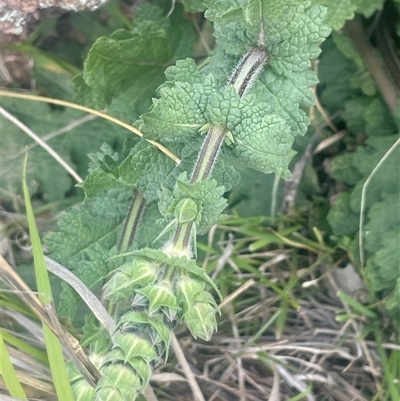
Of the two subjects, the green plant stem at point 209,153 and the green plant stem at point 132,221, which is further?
the green plant stem at point 132,221

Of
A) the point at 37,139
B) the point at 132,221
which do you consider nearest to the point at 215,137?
the point at 132,221

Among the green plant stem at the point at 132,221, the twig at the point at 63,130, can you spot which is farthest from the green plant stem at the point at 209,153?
the twig at the point at 63,130

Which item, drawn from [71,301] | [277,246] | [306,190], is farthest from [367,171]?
[71,301]

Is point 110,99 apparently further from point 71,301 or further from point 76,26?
point 71,301

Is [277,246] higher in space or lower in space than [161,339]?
lower

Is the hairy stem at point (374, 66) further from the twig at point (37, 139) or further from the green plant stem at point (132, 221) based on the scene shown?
the twig at point (37, 139)

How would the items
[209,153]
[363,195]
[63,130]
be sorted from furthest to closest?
[63,130] < [363,195] < [209,153]

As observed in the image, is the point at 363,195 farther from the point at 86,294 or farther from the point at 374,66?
the point at 86,294

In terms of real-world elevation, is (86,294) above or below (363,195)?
above

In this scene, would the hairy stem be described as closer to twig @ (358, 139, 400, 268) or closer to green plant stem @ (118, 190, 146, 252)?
twig @ (358, 139, 400, 268)
